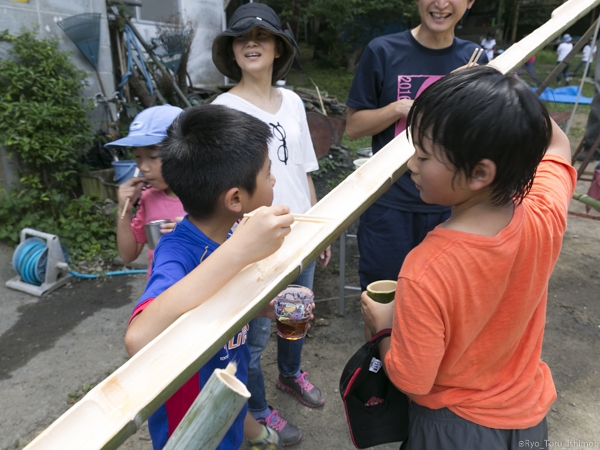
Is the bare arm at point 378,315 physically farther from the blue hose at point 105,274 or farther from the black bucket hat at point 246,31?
the blue hose at point 105,274

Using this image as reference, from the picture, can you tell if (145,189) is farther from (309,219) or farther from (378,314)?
(378,314)

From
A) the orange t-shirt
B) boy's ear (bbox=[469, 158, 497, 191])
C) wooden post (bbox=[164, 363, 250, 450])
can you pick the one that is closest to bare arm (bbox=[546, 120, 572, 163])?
the orange t-shirt

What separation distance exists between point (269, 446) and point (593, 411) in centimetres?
Result: 191

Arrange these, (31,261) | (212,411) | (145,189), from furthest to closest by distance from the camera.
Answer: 1. (31,261)
2. (145,189)
3. (212,411)

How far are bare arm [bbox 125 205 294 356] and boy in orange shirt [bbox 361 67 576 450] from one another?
13.1 inches

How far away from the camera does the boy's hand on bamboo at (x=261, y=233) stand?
105cm

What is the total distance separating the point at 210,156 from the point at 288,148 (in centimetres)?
86

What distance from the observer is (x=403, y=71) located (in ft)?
6.98

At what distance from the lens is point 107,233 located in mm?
4688

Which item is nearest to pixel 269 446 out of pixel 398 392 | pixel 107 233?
pixel 398 392

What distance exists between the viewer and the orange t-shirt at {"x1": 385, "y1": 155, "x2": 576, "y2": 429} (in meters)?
1.01

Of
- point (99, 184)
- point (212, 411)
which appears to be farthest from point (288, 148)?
point (99, 184)

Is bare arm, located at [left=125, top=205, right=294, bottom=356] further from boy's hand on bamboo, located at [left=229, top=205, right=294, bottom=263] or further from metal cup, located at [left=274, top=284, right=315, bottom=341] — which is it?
metal cup, located at [left=274, top=284, right=315, bottom=341]

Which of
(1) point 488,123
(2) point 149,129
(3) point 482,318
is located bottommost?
(3) point 482,318
